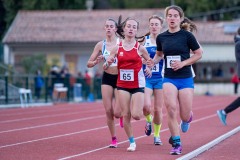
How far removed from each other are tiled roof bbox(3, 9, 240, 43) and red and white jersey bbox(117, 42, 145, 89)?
155 ft

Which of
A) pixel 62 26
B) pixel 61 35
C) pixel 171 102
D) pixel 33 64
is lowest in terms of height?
pixel 33 64

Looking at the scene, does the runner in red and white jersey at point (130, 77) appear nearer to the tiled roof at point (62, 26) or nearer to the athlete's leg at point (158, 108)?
the athlete's leg at point (158, 108)

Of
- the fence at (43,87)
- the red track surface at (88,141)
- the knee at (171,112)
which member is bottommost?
the fence at (43,87)

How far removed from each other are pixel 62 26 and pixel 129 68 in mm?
50459

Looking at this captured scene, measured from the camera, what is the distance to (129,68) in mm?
13344

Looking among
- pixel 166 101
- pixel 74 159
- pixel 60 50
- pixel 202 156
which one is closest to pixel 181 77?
pixel 166 101

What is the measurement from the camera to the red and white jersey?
1334 centimetres

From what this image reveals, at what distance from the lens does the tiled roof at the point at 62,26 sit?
202 feet

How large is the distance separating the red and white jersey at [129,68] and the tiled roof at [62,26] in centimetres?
4737

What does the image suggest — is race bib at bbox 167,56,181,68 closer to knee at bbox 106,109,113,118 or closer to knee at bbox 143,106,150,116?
knee at bbox 106,109,113,118

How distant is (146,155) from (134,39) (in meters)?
2.01

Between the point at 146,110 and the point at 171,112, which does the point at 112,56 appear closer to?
the point at 171,112

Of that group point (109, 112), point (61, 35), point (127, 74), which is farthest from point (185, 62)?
point (61, 35)

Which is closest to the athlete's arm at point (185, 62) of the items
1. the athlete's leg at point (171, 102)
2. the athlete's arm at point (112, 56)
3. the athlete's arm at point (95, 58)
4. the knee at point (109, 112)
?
the athlete's leg at point (171, 102)
